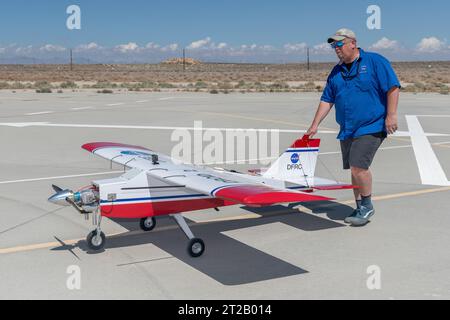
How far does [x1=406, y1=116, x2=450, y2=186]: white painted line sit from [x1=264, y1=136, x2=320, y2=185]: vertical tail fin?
12.1 ft

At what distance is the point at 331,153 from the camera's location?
14328 millimetres

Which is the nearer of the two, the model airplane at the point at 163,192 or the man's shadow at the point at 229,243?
the model airplane at the point at 163,192

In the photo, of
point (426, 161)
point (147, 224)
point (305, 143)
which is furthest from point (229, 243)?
point (426, 161)

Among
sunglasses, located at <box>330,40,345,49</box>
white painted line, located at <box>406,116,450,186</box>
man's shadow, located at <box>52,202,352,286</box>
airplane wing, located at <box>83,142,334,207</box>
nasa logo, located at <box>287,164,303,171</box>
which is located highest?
sunglasses, located at <box>330,40,345,49</box>

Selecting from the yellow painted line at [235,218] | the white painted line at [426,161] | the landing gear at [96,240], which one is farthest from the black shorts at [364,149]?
the white painted line at [426,161]

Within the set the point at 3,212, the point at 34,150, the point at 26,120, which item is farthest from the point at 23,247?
the point at 26,120

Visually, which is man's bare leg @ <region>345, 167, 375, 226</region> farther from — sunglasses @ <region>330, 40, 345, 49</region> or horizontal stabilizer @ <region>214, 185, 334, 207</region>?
horizontal stabilizer @ <region>214, 185, 334, 207</region>

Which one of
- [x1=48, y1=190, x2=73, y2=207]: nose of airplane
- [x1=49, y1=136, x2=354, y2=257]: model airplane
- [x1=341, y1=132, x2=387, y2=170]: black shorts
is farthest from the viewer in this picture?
[x1=341, y1=132, x2=387, y2=170]: black shorts

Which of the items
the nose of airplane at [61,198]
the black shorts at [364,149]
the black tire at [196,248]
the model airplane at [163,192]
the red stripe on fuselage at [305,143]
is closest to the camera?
the model airplane at [163,192]

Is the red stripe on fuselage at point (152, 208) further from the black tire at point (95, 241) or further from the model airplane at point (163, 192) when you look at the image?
the black tire at point (95, 241)

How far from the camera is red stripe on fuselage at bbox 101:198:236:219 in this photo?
20.6ft

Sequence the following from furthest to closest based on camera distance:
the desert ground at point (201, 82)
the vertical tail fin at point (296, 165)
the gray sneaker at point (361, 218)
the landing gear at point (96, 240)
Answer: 1. the desert ground at point (201, 82)
2. the vertical tail fin at point (296, 165)
3. the gray sneaker at point (361, 218)
4. the landing gear at point (96, 240)

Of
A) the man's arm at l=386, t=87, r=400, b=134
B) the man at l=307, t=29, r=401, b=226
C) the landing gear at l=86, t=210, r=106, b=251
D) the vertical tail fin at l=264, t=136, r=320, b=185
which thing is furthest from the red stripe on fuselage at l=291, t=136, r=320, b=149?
the landing gear at l=86, t=210, r=106, b=251

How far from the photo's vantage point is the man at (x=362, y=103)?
23.4 ft
